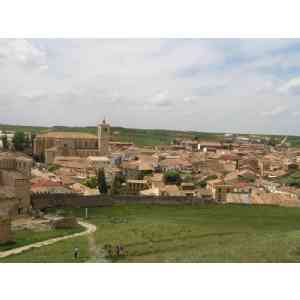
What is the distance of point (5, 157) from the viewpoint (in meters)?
19.8

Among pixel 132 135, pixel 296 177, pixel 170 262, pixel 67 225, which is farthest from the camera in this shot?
pixel 132 135

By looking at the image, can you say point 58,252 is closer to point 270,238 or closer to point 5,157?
point 270,238

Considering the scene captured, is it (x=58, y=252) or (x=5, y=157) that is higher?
(x=5, y=157)

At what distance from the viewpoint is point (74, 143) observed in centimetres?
4991

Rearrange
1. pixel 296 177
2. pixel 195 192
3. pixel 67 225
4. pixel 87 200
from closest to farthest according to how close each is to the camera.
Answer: pixel 67 225 < pixel 87 200 < pixel 195 192 < pixel 296 177

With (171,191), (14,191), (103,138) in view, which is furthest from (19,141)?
(14,191)

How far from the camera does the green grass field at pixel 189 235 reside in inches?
444

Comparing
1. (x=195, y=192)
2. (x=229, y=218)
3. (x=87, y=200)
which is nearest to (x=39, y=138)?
(x=195, y=192)

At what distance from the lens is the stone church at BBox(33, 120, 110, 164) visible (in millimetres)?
46481

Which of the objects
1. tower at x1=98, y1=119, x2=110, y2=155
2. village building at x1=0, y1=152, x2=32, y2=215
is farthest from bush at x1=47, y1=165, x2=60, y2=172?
village building at x1=0, y1=152, x2=32, y2=215

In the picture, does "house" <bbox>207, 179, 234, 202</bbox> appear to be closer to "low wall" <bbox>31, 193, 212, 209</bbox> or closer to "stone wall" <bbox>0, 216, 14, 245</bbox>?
"low wall" <bbox>31, 193, 212, 209</bbox>

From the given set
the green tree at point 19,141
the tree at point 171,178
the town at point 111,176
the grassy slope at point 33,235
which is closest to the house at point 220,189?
the town at point 111,176

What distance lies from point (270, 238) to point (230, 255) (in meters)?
2.81

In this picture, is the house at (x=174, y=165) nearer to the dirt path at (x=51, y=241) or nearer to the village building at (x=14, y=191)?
the village building at (x=14, y=191)
